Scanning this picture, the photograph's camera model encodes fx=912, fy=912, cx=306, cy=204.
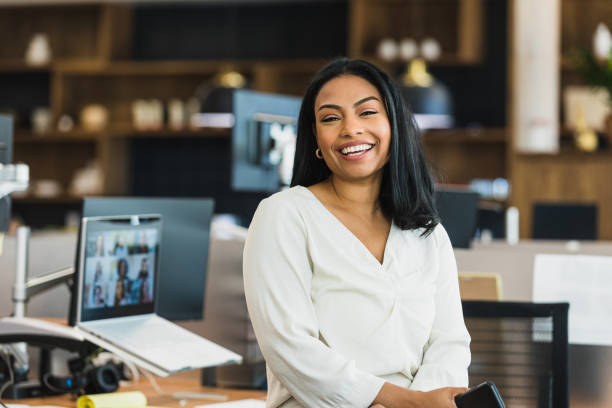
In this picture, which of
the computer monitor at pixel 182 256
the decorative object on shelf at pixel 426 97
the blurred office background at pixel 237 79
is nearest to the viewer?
the computer monitor at pixel 182 256

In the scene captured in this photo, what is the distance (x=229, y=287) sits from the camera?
244 cm

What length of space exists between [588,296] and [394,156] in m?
0.76

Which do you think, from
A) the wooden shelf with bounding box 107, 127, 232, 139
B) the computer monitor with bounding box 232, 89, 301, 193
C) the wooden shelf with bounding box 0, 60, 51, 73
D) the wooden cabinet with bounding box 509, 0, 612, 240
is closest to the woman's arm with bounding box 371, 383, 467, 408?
the computer monitor with bounding box 232, 89, 301, 193

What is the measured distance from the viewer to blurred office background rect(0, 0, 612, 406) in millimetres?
6320

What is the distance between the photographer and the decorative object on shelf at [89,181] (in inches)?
295

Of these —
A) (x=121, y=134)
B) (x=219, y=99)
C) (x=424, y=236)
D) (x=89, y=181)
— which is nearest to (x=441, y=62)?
(x=219, y=99)

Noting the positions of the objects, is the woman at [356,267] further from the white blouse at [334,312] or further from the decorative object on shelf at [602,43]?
the decorative object on shelf at [602,43]

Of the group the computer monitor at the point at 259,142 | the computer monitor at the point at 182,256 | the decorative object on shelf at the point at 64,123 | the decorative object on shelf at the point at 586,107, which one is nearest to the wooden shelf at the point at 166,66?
the decorative object on shelf at the point at 64,123

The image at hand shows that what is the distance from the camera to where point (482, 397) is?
4.69 feet

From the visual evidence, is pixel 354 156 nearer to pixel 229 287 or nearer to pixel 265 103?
pixel 229 287

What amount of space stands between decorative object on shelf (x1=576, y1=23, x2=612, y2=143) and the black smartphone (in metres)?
4.13

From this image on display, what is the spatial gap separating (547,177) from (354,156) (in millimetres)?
4332

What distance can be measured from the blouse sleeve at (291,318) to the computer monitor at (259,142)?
2.04 metres

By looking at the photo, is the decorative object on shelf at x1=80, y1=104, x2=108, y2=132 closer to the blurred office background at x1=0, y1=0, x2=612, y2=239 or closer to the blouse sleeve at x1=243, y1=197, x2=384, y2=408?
the blurred office background at x1=0, y1=0, x2=612, y2=239
